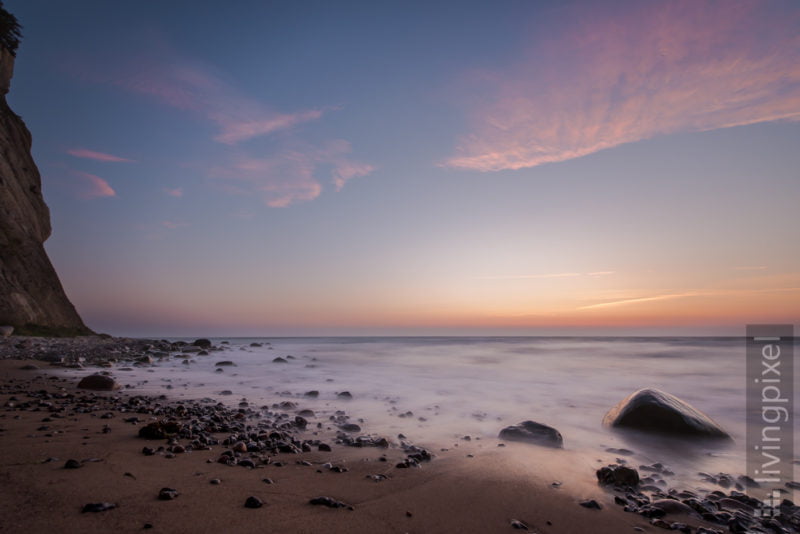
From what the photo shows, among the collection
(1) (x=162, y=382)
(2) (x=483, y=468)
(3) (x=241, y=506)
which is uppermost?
(3) (x=241, y=506)

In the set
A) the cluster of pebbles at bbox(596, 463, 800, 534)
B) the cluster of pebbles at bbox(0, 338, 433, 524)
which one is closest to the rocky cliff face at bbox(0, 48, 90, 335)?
the cluster of pebbles at bbox(0, 338, 433, 524)

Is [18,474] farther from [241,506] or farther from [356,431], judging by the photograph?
[356,431]

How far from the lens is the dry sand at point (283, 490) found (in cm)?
271

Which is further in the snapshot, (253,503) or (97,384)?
(97,384)

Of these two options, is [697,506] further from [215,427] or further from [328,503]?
[215,427]

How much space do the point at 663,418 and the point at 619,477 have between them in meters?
3.40

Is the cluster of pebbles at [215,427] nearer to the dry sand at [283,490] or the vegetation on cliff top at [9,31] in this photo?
the dry sand at [283,490]

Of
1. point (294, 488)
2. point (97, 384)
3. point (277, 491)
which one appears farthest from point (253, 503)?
point (97, 384)

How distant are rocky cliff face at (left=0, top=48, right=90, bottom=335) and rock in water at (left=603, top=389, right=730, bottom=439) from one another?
28791 mm

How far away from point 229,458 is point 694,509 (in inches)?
188

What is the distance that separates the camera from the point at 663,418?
22.0ft

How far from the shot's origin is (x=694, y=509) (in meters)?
3.60

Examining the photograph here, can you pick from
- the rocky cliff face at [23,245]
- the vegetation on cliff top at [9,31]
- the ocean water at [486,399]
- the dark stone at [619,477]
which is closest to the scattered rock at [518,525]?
the dark stone at [619,477]

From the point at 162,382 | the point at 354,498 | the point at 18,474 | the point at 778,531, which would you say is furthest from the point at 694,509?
the point at 162,382
